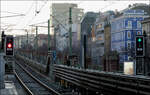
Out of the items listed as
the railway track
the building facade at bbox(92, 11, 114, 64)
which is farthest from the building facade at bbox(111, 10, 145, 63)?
the railway track

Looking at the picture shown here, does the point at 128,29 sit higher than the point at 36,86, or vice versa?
the point at 128,29

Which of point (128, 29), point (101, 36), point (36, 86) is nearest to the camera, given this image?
point (36, 86)

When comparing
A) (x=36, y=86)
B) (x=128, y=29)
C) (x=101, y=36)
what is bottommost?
(x=36, y=86)

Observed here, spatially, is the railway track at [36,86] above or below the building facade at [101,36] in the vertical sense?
below

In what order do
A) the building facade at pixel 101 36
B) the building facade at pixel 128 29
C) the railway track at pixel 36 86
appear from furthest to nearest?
the building facade at pixel 101 36, the building facade at pixel 128 29, the railway track at pixel 36 86

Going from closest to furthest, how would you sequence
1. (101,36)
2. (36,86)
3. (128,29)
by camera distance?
(36,86)
(128,29)
(101,36)

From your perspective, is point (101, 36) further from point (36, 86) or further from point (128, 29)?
point (36, 86)

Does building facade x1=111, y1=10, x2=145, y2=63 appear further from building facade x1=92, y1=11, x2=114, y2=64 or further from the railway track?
the railway track

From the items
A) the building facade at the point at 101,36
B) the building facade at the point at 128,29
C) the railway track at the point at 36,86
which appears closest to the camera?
the railway track at the point at 36,86

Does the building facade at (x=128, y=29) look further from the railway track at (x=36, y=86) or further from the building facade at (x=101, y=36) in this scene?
the railway track at (x=36, y=86)

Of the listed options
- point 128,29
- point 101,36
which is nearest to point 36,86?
point 128,29

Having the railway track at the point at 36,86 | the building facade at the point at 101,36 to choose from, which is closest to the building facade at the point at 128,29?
the building facade at the point at 101,36

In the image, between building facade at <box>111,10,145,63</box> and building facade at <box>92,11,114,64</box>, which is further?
building facade at <box>92,11,114,64</box>

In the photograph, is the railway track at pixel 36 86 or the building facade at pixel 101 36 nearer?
the railway track at pixel 36 86
